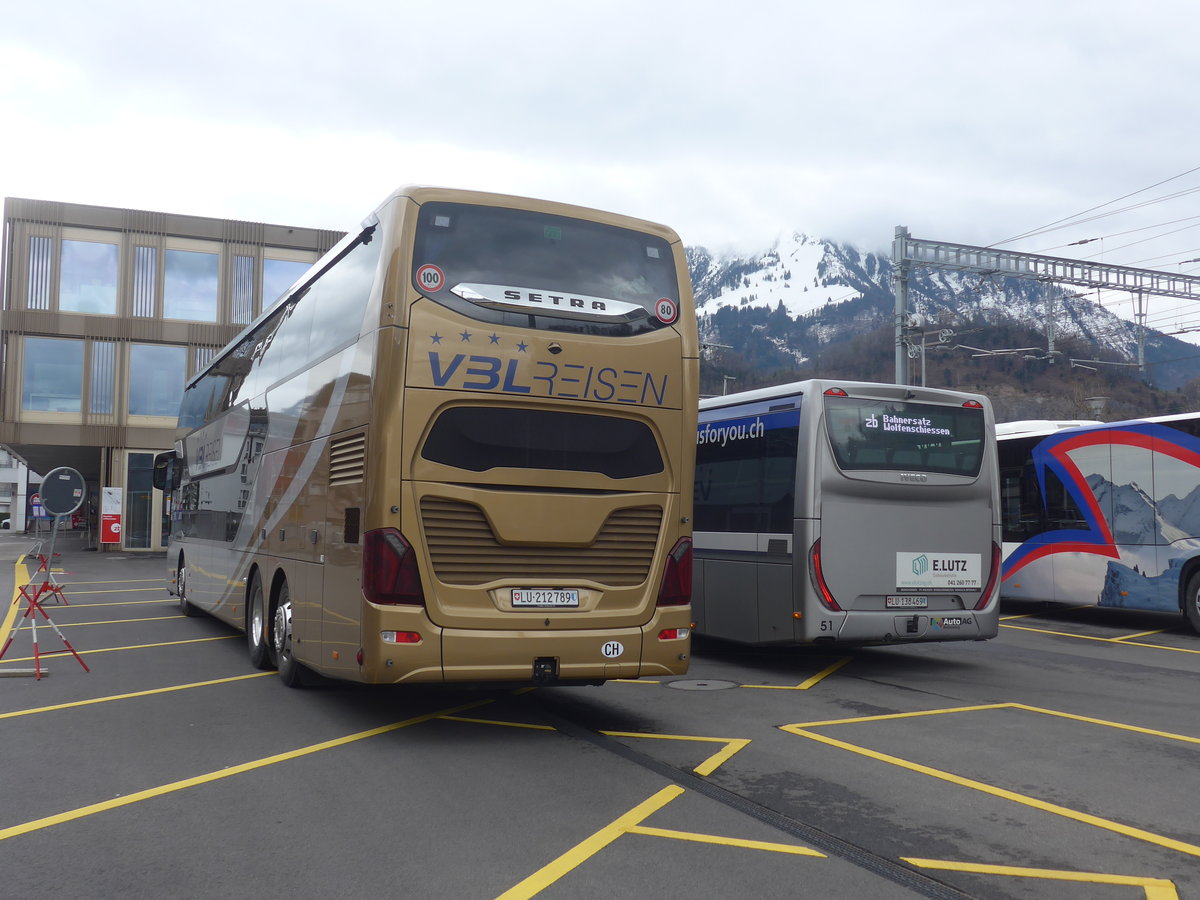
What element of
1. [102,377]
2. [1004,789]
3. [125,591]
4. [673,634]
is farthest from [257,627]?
[102,377]

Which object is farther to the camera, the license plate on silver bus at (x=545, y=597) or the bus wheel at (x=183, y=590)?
the bus wheel at (x=183, y=590)

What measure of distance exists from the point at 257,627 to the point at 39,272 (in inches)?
1342

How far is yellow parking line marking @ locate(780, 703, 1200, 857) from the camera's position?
16.8 feet

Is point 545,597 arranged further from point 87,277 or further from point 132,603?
point 87,277

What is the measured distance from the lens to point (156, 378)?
134 feet

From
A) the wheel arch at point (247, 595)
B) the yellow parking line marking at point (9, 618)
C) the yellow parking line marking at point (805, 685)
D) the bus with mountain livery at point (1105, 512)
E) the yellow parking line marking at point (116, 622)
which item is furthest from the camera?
the yellow parking line marking at point (116, 622)

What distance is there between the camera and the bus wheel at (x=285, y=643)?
9.48 m

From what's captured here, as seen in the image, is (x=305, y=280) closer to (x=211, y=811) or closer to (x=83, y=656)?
(x=83, y=656)

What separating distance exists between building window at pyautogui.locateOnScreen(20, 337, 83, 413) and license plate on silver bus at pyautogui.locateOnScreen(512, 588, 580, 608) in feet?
123

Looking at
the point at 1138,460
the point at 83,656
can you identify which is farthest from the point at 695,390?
the point at 1138,460

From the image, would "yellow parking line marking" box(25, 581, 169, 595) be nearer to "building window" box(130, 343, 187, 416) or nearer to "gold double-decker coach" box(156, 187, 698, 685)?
"gold double-decker coach" box(156, 187, 698, 685)

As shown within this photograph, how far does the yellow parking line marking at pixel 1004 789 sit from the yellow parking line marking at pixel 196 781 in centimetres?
299

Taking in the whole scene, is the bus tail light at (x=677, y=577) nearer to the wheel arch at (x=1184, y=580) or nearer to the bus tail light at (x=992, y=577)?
the bus tail light at (x=992, y=577)

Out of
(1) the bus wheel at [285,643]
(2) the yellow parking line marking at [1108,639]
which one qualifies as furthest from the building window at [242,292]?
(1) the bus wheel at [285,643]
